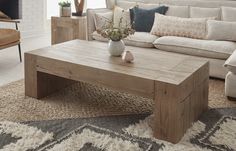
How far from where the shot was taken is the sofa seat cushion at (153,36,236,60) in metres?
3.26

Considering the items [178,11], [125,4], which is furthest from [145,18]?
[125,4]

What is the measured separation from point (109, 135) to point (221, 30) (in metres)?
2.00

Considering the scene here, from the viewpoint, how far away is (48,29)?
5988 millimetres

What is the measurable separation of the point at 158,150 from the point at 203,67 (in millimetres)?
807

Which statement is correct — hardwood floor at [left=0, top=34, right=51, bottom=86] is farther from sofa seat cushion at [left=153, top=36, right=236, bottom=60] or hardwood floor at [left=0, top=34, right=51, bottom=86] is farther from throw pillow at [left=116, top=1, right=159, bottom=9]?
sofa seat cushion at [left=153, top=36, right=236, bottom=60]

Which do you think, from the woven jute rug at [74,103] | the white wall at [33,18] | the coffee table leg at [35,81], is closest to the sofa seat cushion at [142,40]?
the woven jute rug at [74,103]

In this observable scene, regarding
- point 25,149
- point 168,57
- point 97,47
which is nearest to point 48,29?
point 97,47

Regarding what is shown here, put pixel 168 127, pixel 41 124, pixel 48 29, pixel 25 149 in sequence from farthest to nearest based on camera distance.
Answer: pixel 48 29 < pixel 41 124 < pixel 168 127 < pixel 25 149

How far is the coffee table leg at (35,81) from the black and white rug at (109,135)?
516 mm

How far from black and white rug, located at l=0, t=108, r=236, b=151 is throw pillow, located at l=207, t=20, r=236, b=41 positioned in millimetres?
1272

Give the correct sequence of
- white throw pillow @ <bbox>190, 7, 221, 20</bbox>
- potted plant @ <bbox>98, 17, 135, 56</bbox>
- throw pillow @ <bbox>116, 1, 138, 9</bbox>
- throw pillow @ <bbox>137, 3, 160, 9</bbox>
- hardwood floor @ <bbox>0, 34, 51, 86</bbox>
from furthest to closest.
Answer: throw pillow @ <bbox>116, 1, 138, 9</bbox> < throw pillow @ <bbox>137, 3, 160, 9</bbox> < white throw pillow @ <bbox>190, 7, 221, 20</bbox> < hardwood floor @ <bbox>0, 34, 51, 86</bbox> < potted plant @ <bbox>98, 17, 135, 56</bbox>

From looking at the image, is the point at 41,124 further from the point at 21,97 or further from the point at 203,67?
the point at 203,67

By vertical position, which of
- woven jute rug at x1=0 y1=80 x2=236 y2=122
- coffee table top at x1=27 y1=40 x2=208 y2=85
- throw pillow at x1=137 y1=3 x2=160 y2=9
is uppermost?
throw pillow at x1=137 y1=3 x2=160 y2=9

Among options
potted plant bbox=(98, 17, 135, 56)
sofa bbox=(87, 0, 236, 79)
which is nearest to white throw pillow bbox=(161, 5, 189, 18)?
sofa bbox=(87, 0, 236, 79)
